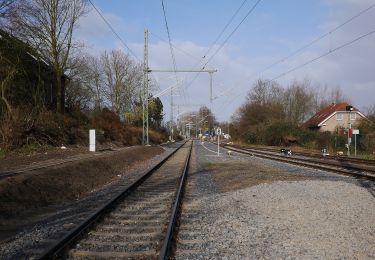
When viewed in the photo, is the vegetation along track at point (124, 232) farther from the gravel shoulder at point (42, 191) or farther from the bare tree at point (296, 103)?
the bare tree at point (296, 103)

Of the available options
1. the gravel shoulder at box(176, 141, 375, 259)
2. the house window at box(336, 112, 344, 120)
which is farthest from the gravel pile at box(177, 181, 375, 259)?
the house window at box(336, 112, 344, 120)

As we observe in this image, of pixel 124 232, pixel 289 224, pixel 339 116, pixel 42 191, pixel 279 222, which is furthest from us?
pixel 339 116

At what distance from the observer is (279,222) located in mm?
9672

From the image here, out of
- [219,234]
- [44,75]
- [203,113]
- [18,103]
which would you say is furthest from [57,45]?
[203,113]

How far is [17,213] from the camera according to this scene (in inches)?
422

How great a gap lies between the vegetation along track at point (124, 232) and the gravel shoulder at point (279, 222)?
0.40 meters

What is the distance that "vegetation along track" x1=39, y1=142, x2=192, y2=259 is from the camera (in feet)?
23.2

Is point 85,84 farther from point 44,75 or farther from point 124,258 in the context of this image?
point 124,258

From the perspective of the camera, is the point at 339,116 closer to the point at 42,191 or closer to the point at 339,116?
the point at 339,116

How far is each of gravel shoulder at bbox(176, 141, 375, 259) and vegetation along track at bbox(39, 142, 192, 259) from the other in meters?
0.40

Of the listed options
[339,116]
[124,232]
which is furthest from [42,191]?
[339,116]

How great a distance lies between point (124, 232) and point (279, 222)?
3.17m

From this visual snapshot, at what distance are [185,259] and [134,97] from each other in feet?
233

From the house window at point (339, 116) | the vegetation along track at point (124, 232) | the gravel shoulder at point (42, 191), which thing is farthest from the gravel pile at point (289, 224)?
the house window at point (339, 116)
